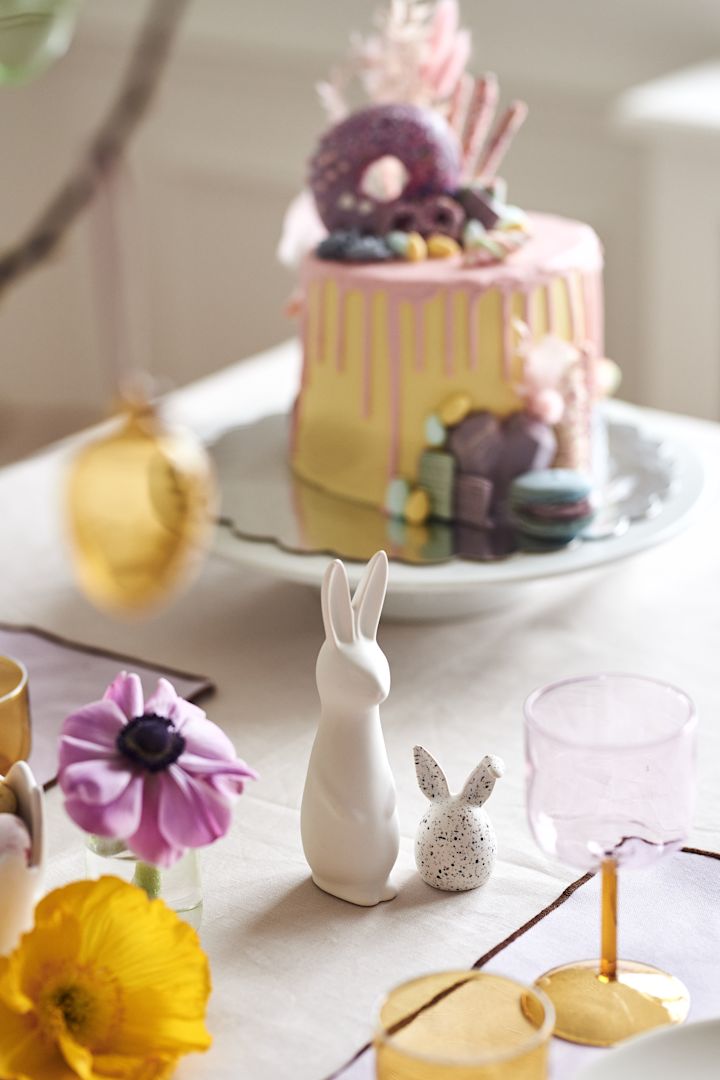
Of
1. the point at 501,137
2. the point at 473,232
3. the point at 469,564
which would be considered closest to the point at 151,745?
the point at 469,564

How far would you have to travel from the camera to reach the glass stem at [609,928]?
66 cm

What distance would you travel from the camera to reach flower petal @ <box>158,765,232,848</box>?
62 centimetres

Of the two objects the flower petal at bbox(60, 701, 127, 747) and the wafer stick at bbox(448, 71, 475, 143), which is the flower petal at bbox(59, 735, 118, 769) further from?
the wafer stick at bbox(448, 71, 475, 143)

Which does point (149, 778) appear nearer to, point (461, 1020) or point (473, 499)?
point (461, 1020)

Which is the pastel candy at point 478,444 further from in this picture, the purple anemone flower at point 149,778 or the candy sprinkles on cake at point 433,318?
the purple anemone flower at point 149,778

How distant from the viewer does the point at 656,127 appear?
2.09 metres

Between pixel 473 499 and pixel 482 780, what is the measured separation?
419 millimetres

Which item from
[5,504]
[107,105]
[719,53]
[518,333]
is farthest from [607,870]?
[107,105]

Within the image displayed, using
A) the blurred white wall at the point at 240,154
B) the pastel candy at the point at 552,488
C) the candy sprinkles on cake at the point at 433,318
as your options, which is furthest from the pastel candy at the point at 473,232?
the blurred white wall at the point at 240,154

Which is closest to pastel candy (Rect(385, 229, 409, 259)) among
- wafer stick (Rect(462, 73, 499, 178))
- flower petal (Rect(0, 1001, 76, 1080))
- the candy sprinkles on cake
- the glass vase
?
the candy sprinkles on cake

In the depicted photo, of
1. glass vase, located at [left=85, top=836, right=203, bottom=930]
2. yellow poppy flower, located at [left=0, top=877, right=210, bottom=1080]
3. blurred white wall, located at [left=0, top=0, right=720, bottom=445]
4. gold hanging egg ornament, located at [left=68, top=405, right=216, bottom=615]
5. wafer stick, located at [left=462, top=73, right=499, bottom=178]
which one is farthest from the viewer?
blurred white wall, located at [left=0, top=0, right=720, bottom=445]

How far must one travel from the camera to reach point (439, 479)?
1162mm

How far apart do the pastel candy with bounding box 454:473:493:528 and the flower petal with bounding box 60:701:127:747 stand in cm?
54

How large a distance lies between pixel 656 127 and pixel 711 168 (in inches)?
4.0
